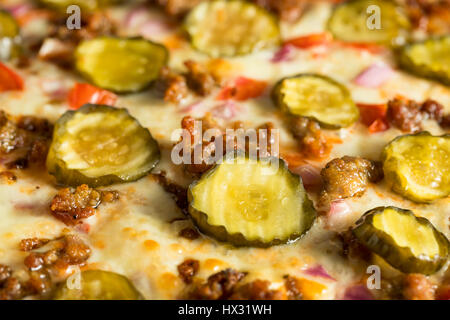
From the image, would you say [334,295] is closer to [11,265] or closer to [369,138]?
[369,138]

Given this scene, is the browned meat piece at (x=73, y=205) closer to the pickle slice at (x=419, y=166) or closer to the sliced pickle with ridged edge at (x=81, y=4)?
the pickle slice at (x=419, y=166)

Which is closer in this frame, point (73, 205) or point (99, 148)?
point (73, 205)

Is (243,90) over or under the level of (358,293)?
over

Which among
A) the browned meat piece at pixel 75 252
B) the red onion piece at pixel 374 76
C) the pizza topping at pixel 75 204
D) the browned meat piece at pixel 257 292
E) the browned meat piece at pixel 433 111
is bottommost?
the browned meat piece at pixel 257 292

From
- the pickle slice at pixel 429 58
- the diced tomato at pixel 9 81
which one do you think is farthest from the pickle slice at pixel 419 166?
the diced tomato at pixel 9 81

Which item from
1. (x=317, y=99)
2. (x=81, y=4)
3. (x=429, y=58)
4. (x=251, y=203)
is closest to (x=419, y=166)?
(x=317, y=99)

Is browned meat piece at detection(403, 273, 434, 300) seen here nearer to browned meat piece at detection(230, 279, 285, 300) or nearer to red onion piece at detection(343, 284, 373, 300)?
red onion piece at detection(343, 284, 373, 300)

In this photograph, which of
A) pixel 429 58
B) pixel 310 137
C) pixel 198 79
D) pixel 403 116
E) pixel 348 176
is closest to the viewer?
pixel 348 176

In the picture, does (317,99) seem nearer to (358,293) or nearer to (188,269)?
(358,293)
